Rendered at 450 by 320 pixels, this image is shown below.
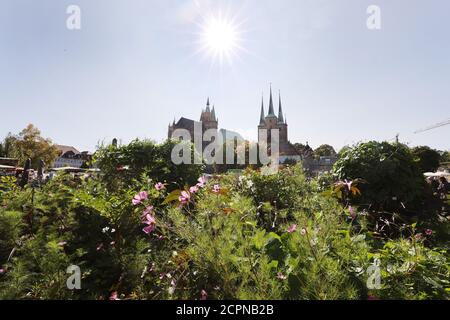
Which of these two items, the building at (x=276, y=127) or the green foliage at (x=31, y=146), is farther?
the building at (x=276, y=127)

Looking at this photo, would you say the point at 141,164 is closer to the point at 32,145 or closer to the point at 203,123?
the point at 32,145

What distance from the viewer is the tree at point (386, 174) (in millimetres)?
3973

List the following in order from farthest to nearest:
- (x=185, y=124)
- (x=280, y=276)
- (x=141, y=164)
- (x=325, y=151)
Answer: (x=325, y=151) < (x=185, y=124) < (x=141, y=164) < (x=280, y=276)

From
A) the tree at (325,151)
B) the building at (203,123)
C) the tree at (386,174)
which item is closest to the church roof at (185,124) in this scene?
the building at (203,123)

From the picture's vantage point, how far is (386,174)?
4.07 meters

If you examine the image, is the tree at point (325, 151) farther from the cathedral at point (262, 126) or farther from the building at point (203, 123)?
the building at point (203, 123)

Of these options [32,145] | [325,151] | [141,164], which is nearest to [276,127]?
[325,151]

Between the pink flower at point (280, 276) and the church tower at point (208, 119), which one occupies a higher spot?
the church tower at point (208, 119)

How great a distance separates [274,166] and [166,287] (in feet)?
13.1

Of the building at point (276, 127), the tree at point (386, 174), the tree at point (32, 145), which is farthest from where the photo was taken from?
the building at point (276, 127)

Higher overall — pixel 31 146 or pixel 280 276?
pixel 31 146
